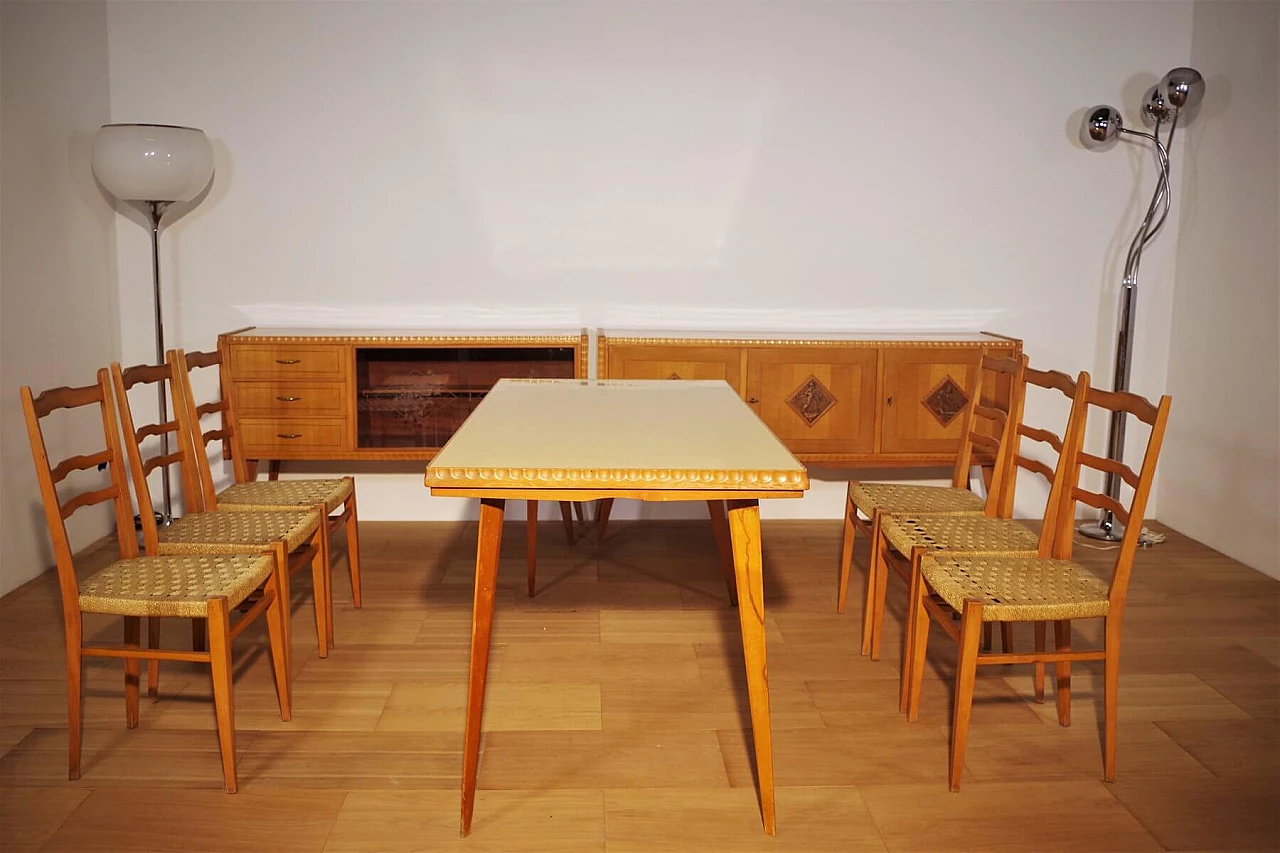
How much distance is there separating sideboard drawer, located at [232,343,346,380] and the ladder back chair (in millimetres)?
1980

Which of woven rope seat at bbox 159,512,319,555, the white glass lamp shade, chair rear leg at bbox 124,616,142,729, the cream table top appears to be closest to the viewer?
the cream table top

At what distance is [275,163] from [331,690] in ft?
7.16

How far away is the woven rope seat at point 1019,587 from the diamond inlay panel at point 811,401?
136cm

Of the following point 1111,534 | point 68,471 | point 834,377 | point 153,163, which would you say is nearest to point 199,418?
point 68,471

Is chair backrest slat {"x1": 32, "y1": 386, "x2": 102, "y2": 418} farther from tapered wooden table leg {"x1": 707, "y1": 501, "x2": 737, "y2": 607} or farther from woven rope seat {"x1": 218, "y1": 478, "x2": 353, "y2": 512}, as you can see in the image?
tapered wooden table leg {"x1": 707, "y1": 501, "x2": 737, "y2": 607}

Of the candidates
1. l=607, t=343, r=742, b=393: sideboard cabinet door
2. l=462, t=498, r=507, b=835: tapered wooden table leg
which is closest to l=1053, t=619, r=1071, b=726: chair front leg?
l=462, t=498, r=507, b=835: tapered wooden table leg

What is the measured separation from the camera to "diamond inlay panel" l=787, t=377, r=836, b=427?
12.2 feet

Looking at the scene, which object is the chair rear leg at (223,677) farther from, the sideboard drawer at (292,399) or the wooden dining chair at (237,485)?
the sideboard drawer at (292,399)

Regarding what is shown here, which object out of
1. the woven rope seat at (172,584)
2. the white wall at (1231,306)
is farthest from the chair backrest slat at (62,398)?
the white wall at (1231,306)

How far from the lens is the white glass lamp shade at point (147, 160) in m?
3.48

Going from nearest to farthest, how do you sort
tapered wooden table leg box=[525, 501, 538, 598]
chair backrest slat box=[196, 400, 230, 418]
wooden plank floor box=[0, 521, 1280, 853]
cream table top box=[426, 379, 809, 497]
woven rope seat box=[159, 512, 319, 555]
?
cream table top box=[426, 379, 809, 497] < wooden plank floor box=[0, 521, 1280, 853] < woven rope seat box=[159, 512, 319, 555] < chair backrest slat box=[196, 400, 230, 418] < tapered wooden table leg box=[525, 501, 538, 598]

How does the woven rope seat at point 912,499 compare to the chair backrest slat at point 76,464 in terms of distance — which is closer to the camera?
the chair backrest slat at point 76,464

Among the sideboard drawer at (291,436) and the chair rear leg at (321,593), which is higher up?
the sideboard drawer at (291,436)

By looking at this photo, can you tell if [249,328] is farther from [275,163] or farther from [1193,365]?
[1193,365]
